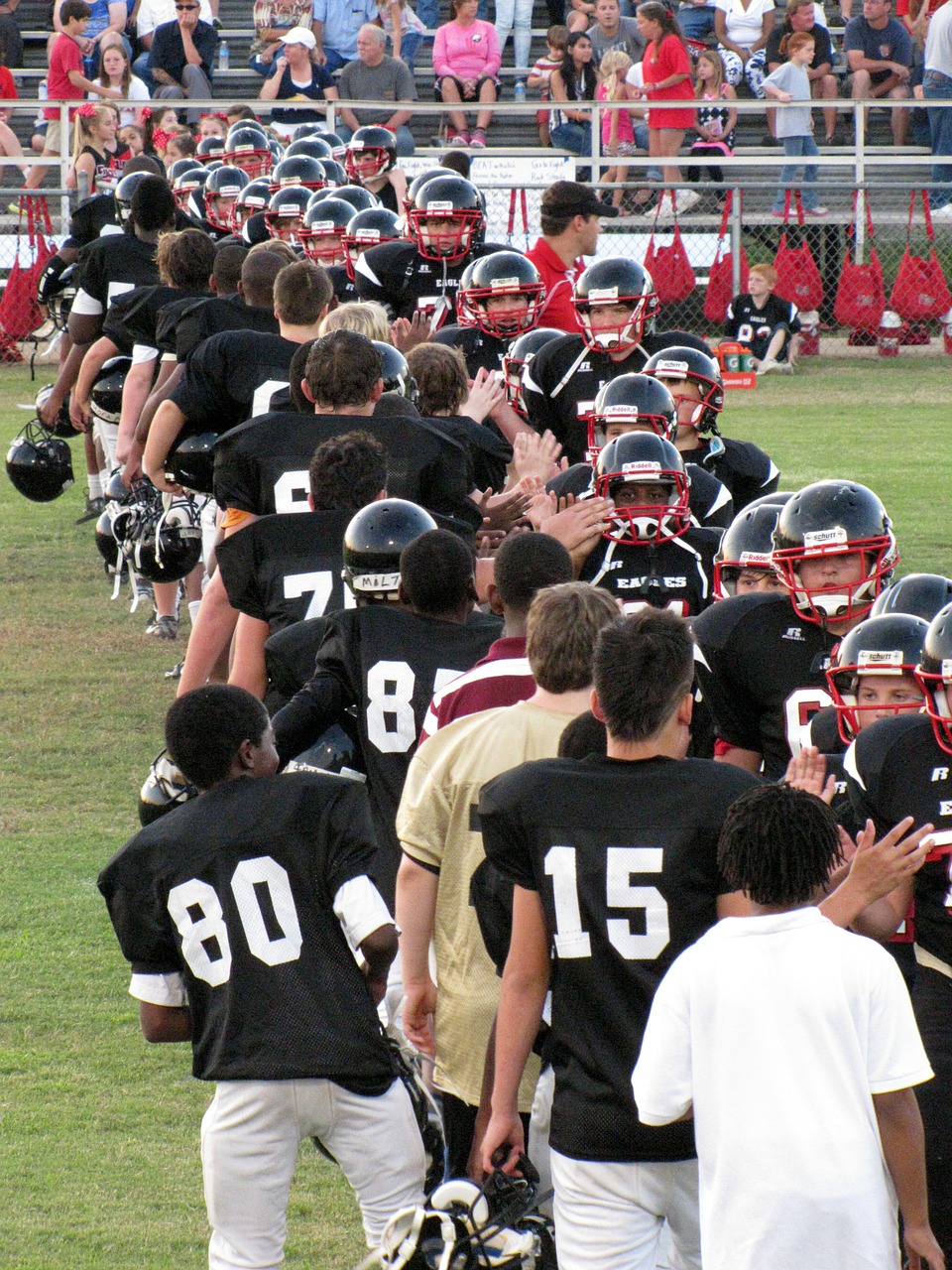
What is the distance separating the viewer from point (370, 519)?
14.1ft

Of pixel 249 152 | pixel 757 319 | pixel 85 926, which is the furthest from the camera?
pixel 757 319

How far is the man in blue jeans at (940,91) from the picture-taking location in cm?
1748

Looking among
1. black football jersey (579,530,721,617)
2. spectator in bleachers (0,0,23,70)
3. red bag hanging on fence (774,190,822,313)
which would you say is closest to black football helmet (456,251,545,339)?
black football jersey (579,530,721,617)

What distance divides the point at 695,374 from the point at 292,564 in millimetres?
2016

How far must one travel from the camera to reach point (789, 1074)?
264cm

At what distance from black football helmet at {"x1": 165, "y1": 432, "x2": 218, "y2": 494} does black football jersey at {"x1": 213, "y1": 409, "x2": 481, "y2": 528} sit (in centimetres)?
142

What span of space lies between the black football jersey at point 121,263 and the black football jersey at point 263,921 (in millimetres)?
6066

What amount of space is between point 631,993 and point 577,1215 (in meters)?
0.39

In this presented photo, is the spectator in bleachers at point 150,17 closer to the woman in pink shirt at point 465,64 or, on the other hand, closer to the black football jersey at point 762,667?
the woman in pink shirt at point 465,64

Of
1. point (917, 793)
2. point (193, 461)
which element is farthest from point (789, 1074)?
point (193, 461)

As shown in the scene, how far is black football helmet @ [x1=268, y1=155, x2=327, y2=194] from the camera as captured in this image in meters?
10.5

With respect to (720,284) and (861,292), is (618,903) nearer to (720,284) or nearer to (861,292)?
(720,284)

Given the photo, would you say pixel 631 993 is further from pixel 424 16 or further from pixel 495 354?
pixel 424 16

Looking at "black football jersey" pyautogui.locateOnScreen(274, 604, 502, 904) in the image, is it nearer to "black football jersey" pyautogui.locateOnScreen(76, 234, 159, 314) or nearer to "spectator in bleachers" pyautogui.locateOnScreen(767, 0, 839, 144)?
"black football jersey" pyautogui.locateOnScreen(76, 234, 159, 314)
